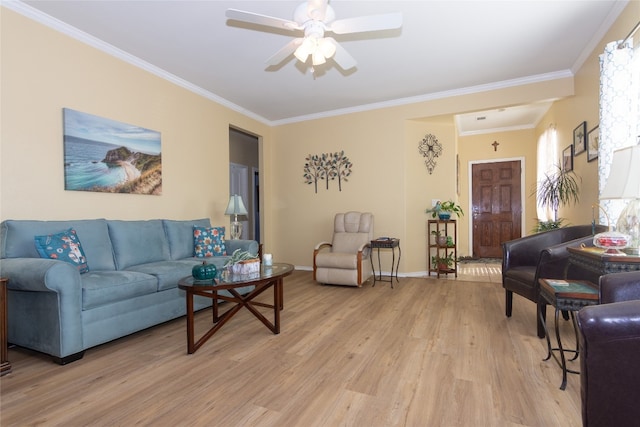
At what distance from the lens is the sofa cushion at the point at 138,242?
2.93m

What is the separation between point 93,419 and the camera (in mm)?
1521

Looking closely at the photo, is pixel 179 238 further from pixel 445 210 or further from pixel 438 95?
pixel 438 95

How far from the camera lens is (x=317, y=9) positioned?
207 cm

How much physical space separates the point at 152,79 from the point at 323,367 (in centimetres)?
364

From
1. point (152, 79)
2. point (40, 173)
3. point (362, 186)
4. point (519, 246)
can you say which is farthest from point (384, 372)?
point (152, 79)

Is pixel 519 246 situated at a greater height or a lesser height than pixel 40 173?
lesser

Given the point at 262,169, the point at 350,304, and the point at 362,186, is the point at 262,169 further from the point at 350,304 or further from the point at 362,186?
the point at 350,304

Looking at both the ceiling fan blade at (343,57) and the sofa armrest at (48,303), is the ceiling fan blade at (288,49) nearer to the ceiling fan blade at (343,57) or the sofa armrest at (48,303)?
the ceiling fan blade at (343,57)

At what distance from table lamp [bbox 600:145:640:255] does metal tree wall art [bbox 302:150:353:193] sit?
3582 millimetres

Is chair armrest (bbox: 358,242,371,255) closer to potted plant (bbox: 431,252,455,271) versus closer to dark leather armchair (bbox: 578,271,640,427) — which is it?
potted plant (bbox: 431,252,455,271)

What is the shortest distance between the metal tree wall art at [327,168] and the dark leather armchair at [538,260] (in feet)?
9.29

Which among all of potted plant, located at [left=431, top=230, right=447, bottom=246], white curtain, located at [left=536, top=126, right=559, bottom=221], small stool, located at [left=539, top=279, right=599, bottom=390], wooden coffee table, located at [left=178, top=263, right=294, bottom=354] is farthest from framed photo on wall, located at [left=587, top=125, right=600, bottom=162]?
wooden coffee table, located at [left=178, top=263, right=294, bottom=354]

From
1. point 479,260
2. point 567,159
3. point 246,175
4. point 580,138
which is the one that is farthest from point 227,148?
point 479,260

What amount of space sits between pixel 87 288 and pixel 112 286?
0.16 metres
